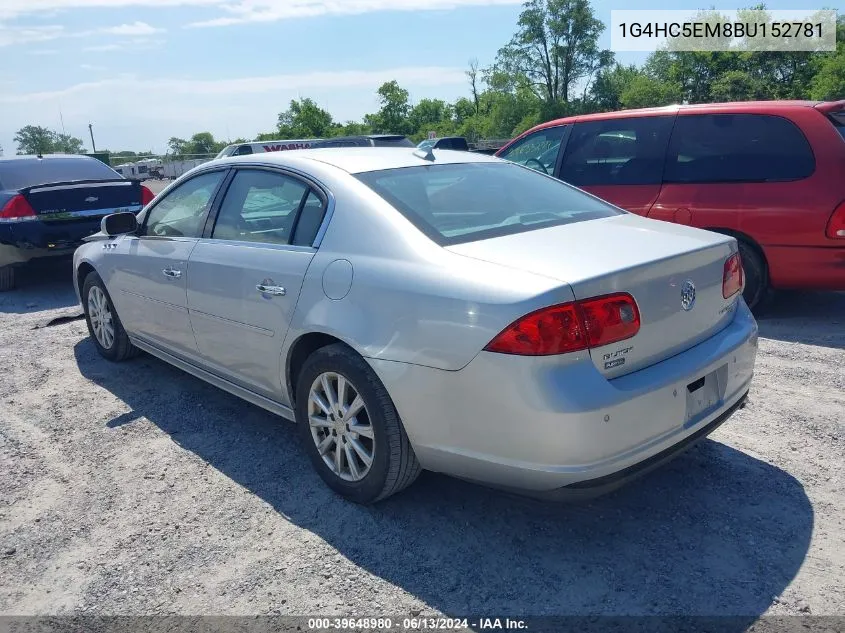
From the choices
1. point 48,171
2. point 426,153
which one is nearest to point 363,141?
point 48,171

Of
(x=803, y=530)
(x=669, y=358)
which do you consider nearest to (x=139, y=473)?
(x=669, y=358)

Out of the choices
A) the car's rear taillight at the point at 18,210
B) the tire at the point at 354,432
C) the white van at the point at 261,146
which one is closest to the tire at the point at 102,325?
the tire at the point at 354,432

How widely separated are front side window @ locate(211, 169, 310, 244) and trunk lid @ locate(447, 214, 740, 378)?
108 cm

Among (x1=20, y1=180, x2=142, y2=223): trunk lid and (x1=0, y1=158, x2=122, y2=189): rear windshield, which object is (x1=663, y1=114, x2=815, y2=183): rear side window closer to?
(x1=20, y1=180, x2=142, y2=223): trunk lid

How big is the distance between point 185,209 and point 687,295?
3043mm

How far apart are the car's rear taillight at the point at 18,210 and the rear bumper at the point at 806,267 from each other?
750 centimetres

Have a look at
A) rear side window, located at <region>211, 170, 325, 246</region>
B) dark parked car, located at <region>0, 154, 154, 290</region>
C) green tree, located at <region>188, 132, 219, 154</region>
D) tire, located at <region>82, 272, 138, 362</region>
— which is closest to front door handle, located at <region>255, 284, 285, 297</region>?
rear side window, located at <region>211, 170, 325, 246</region>

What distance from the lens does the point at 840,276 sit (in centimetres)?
538

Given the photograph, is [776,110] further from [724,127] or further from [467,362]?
[467,362]

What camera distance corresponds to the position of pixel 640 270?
2.68 metres

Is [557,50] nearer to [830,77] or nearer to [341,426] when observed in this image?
[830,77]

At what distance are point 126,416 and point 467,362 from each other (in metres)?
2.80

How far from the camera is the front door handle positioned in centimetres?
336

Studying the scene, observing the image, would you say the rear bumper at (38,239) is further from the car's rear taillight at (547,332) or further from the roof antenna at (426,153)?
the car's rear taillight at (547,332)
